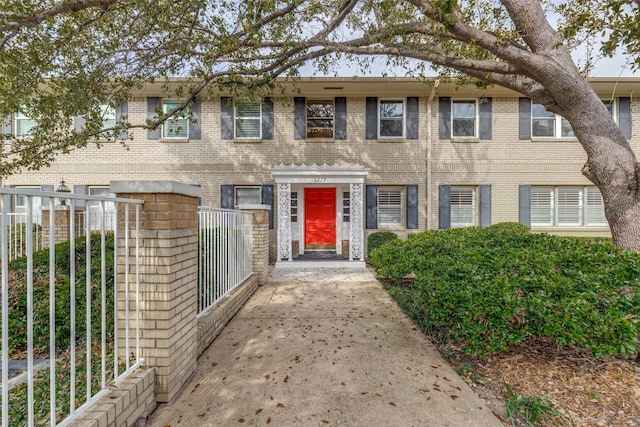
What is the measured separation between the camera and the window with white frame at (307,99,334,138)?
1011 centimetres

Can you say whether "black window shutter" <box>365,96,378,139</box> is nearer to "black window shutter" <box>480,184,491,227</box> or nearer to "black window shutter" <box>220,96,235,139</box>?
"black window shutter" <box>480,184,491,227</box>

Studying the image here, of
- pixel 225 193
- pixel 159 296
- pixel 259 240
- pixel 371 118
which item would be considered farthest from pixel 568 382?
pixel 225 193

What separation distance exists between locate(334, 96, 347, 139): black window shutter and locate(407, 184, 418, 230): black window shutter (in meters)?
2.85

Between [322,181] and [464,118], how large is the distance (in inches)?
216

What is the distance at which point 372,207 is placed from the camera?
32.4 feet

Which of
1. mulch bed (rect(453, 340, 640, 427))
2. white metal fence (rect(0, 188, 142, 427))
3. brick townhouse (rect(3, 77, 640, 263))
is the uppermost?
brick townhouse (rect(3, 77, 640, 263))

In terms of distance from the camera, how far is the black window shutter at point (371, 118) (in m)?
9.88

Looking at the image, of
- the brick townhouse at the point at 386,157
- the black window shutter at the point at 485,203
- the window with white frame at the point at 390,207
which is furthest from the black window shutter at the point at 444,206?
the window with white frame at the point at 390,207

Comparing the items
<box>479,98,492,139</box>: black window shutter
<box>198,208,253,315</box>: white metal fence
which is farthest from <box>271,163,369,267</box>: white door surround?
<box>479,98,492,139</box>: black window shutter

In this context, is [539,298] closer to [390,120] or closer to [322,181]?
[322,181]

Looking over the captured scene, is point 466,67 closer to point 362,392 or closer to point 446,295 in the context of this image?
point 446,295

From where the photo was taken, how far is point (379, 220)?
1019cm

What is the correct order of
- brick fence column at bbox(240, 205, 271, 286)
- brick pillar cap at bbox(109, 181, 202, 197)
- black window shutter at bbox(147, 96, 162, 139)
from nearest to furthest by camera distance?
brick pillar cap at bbox(109, 181, 202, 197), brick fence column at bbox(240, 205, 271, 286), black window shutter at bbox(147, 96, 162, 139)

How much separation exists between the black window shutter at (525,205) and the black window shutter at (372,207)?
480 cm
